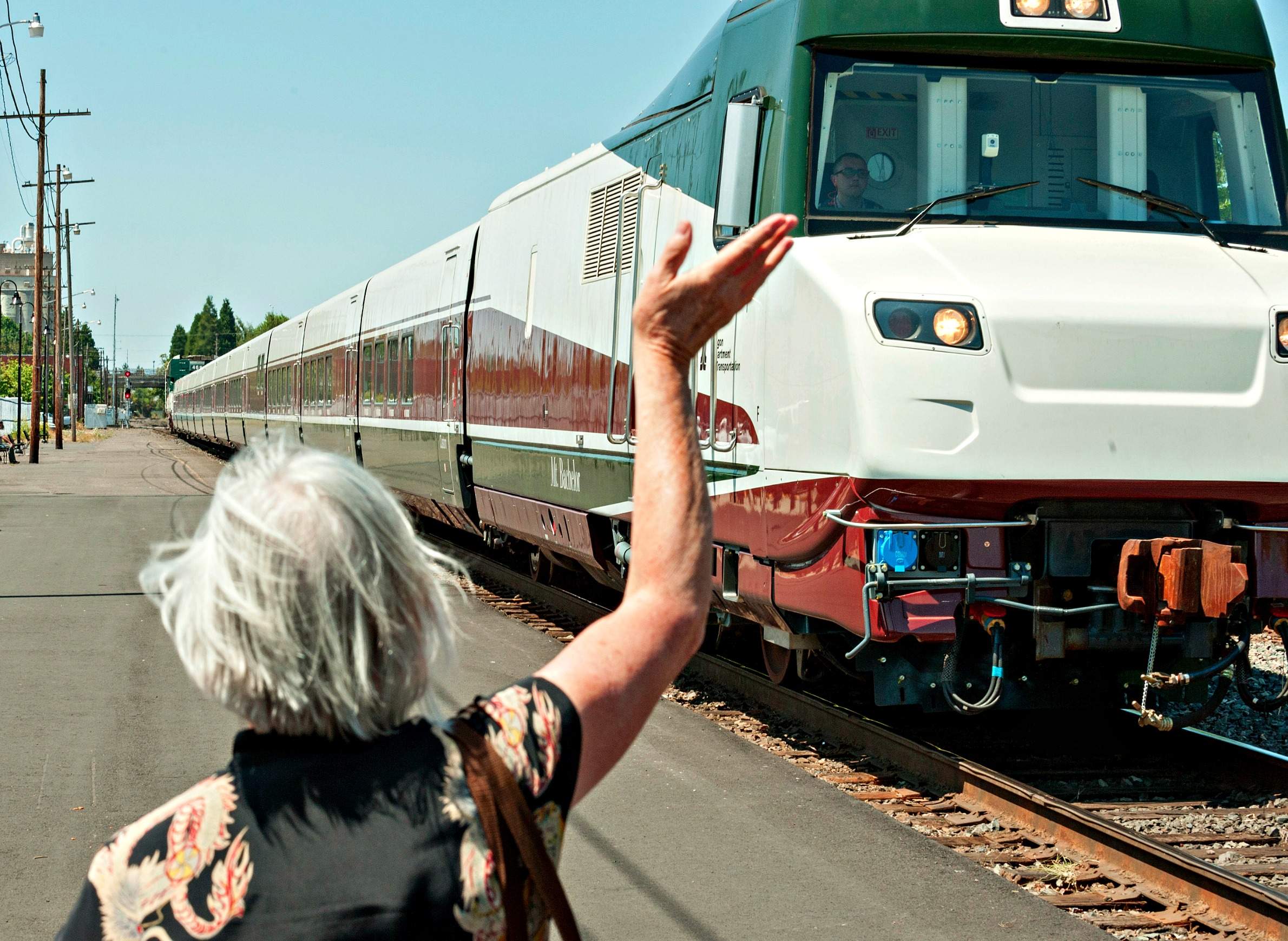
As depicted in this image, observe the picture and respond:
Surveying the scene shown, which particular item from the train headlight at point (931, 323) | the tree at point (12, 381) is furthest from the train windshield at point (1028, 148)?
the tree at point (12, 381)

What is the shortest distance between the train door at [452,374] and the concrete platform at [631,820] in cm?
340

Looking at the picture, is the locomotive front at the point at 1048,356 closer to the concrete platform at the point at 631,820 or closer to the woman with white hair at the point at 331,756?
the concrete platform at the point at 631,820

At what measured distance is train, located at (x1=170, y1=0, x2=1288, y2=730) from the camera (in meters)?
6.12

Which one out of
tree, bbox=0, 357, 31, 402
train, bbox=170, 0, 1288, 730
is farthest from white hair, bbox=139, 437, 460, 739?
tree, bbox=0, 357, 31, 402

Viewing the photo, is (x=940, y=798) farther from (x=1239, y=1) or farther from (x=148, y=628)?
(x=148, y=628)

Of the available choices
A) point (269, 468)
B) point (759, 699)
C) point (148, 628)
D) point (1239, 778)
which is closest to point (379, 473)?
point (148, 628)

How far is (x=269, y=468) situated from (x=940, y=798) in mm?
5470

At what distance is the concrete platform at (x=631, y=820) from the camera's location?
5145 millimetres

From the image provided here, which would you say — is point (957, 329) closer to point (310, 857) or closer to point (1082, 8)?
point (1082, 8)

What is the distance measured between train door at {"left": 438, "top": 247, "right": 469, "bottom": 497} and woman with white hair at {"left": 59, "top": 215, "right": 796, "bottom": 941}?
41.6ft

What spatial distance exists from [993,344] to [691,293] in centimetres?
406

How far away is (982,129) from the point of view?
7070mm

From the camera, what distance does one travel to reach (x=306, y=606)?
1.78 m

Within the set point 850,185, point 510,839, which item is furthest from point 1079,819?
point 510,839
